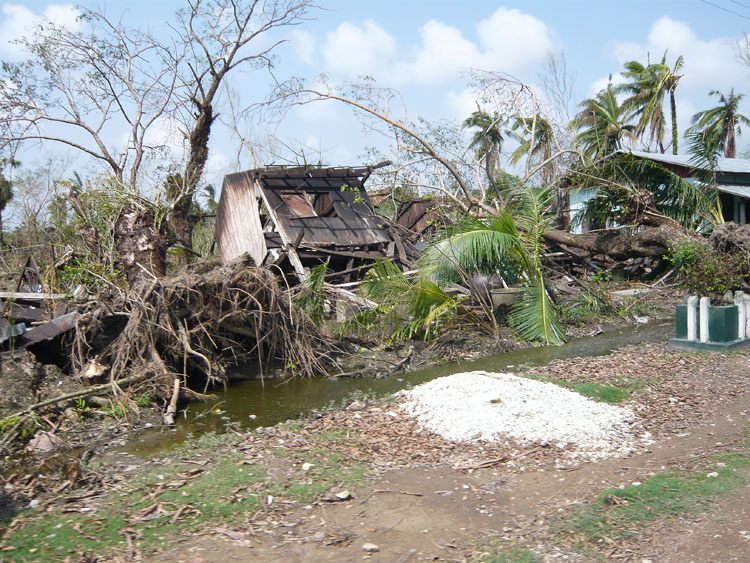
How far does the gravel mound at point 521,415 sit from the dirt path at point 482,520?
43 cm

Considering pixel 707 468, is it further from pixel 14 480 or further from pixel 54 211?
pixel 54 211

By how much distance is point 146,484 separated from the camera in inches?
205

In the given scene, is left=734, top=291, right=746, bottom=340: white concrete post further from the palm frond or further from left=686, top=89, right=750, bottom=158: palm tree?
left=686, top=89, right=750, bottom=158: palm tree

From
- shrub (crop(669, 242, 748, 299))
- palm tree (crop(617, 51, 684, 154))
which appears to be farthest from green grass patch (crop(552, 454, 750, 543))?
palm tree (crop(617, 51, 684, 154))

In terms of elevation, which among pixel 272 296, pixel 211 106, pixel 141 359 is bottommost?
pixel 141 359

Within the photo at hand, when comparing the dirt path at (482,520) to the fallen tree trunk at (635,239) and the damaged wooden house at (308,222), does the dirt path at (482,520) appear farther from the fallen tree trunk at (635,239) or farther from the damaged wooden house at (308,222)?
the fallen tree trunk at (635,239)

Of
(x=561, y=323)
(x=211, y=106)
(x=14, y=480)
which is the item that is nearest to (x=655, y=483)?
(x=14, y=480)

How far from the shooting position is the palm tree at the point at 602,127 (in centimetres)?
1959

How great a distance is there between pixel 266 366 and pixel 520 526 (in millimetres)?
6703

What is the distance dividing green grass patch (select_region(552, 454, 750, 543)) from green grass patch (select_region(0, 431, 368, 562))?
187cm

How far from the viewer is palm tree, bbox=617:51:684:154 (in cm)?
3084

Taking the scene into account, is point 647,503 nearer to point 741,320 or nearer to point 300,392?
point 300,392

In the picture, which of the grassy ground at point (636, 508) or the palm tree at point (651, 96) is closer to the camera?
the grassy ground at point (636, 508)

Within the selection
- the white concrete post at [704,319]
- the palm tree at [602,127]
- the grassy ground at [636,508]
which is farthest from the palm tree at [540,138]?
the grassy ground at [636,508]
